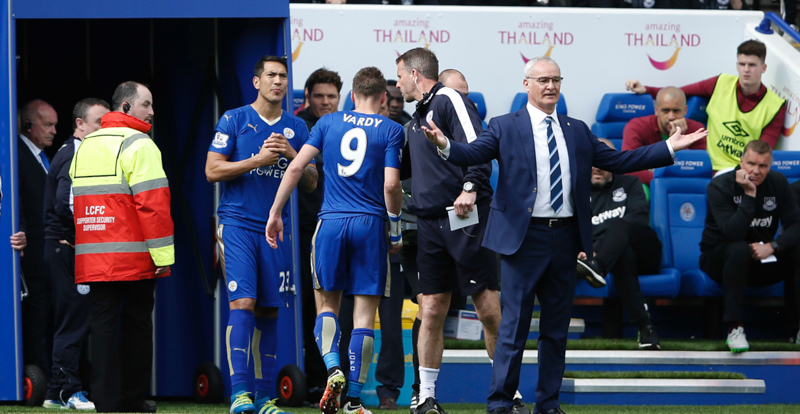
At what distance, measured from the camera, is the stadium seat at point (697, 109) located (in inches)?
382

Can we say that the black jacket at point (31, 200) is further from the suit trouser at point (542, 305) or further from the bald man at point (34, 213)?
the suit trouser at point (542, 305)

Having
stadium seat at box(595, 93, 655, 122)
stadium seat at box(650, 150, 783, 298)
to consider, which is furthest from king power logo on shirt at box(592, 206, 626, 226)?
stadium seat at box(595, 93, 655, 122)

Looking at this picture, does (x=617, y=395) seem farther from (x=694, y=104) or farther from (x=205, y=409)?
(x=694, y=104)

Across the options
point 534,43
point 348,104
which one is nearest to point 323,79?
point 348,104

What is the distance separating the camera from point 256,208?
5.43 m

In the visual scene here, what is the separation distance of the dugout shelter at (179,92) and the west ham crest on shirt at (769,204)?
4.07 metres

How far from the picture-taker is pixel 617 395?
6.58 metres

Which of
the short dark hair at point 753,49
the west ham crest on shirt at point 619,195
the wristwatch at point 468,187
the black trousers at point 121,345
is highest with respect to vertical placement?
the short dark hair at point 753,49

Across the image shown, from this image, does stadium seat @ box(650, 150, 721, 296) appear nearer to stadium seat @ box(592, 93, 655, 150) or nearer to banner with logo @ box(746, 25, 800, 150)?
stadium seat @ box(592, 93, 655, 150)

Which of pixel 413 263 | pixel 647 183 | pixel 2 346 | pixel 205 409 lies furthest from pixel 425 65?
pixel 647 183

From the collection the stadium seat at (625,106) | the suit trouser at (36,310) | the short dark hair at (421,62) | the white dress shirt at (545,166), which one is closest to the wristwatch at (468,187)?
the white dress shirt at (545,166)

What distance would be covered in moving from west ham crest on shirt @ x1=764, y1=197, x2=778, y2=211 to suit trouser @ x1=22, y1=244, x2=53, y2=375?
5.48 meters

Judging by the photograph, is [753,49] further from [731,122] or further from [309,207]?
[309,207]

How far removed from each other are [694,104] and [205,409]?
6.22m
